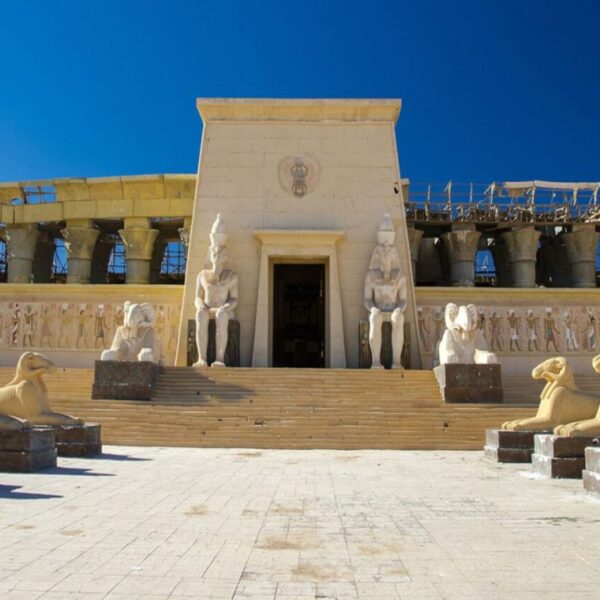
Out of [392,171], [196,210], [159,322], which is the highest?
[392,171]

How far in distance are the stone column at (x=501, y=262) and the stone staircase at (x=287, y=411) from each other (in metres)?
15.9

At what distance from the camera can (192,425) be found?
36.1 ft

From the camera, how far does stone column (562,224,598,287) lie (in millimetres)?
26578

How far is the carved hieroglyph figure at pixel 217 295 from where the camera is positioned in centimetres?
1498

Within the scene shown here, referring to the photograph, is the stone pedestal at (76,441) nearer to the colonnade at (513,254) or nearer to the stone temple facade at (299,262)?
the stone temple facade at (299,262)

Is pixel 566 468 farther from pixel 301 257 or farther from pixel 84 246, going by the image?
pixel 84 246

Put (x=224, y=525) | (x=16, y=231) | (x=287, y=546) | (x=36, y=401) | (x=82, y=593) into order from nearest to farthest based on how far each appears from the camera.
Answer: (x=82, y=593) < (x=287, y=546) < (x=224, y=525) < (x=36, y=401) < (x=16, y=231)

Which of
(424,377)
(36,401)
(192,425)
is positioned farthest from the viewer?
(424,377)

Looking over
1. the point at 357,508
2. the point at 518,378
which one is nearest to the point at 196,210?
the point at 518,378

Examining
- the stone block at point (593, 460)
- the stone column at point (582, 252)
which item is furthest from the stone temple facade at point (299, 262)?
the stone column at point (582, 252)

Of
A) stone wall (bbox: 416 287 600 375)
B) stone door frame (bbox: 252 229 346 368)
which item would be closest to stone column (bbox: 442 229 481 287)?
stone wall (bbox: 416 287 600 375)

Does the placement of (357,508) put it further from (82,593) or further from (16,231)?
(16,231)

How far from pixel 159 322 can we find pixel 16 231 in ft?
39.1

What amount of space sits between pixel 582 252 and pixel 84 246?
19026 mm
